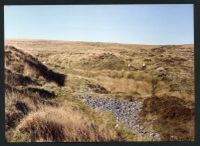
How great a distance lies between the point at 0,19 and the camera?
8453 millimetres

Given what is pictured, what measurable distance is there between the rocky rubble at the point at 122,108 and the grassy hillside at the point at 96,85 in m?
0.07

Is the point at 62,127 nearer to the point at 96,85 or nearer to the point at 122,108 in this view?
the point at 96,85

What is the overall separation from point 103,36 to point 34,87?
4.49 feet

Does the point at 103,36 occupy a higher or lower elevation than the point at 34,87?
higher

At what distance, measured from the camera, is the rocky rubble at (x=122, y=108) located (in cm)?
852

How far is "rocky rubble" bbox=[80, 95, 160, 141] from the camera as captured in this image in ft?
28.0

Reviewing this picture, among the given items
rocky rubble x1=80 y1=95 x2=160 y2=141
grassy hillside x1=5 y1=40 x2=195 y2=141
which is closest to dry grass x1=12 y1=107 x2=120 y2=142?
grassy hillside x1=5 y1=40 x2=195 y2=141

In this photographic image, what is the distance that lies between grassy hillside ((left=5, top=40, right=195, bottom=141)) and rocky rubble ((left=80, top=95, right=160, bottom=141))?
0.07 meters

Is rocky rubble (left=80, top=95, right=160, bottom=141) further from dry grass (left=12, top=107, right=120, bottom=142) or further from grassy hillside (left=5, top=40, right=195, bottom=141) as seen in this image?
dry grass (left=12, top=107, right=120, bottom=142)

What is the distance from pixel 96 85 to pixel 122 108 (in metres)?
0.55

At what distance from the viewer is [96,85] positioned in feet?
28.3

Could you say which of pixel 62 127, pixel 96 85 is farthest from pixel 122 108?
pixel 62 127

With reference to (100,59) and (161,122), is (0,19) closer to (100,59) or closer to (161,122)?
(100,59)

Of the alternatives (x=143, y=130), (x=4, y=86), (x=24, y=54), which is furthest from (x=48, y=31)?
(x=143, y=130)
